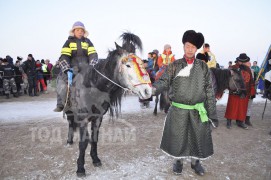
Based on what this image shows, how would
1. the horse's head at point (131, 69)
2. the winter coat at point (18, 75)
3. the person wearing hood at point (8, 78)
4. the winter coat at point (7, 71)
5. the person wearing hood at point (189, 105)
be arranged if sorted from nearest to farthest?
the horse's head at point (131, 69) < the person wearing hood at point (189, 105) < the person wearing hood at point (8, 78) < the winter coat at point (7, 71) < the winter coat at point (18, 75)

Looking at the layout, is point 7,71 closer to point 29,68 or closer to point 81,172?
point 29,68

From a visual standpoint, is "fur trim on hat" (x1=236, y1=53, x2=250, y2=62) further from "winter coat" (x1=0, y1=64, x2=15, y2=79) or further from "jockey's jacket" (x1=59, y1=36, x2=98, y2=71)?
"winter coat" (x1=0, y1=64, x2=15, y2=79)

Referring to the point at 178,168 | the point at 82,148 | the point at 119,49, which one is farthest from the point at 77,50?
the point at 178,168

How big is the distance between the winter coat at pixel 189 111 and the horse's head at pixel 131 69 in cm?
31

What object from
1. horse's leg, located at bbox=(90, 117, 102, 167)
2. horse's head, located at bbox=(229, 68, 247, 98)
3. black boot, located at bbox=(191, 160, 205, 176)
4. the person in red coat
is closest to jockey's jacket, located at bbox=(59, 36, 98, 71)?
horse's leg, located at bbox=(90, 117, 102, 167)

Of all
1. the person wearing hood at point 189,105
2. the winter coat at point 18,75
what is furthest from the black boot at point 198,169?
the winter coat at point 18,75

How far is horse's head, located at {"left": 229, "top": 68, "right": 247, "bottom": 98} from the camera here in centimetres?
624

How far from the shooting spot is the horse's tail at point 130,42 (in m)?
3.27

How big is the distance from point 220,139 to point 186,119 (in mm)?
2686

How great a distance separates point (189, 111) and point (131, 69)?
1.17m

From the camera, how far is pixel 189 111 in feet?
11.1

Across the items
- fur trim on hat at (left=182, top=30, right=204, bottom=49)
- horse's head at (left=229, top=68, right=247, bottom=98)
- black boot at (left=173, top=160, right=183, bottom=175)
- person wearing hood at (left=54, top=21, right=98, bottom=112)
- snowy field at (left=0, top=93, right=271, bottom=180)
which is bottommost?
snowy field at (left=0, top=93, right=271, bottom=180)

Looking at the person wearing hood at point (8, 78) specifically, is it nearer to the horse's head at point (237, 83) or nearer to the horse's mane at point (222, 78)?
the horse's mane at point (222, 78)

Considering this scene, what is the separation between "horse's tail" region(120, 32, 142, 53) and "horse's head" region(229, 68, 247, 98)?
13.9ft
